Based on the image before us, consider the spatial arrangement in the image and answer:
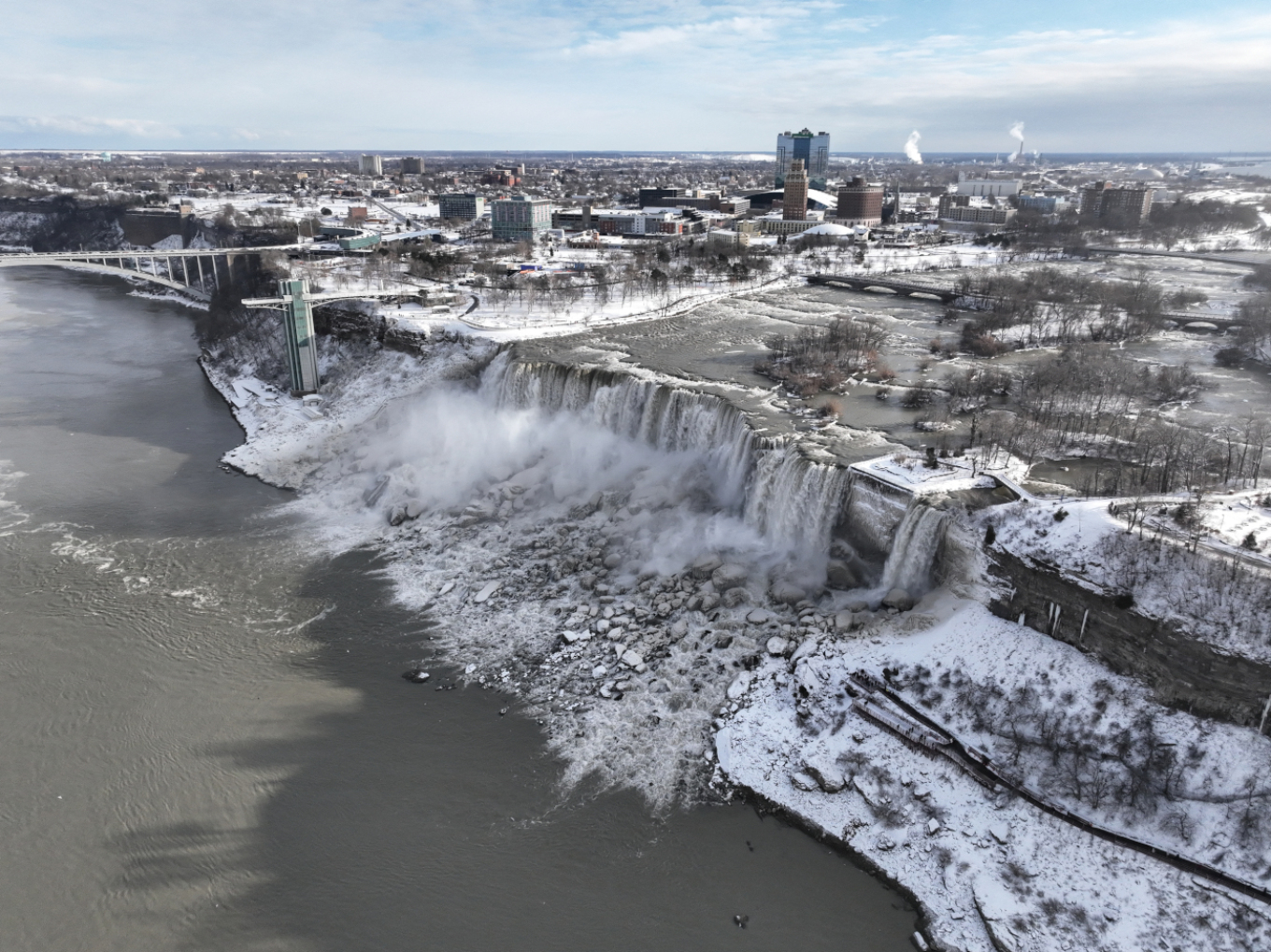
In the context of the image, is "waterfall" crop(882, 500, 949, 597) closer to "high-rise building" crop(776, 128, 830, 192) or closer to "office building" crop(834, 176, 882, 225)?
"office building" crop(834, 176, 882, 225)

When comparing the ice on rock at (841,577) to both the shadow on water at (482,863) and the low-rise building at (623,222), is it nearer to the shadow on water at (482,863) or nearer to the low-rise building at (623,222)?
the shadow on water at (482,863)

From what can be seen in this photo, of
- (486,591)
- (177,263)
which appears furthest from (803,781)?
(177,263)

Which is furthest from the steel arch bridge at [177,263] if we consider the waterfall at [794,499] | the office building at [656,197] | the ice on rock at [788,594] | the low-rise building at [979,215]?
the low-rise building at [979,215]

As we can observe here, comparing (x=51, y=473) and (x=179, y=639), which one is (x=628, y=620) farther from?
(x=51, y=473)

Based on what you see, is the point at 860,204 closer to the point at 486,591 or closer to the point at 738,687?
the point at 486,591

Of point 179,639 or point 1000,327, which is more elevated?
point 1000,327

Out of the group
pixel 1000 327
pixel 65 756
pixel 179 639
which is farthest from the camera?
pixel 1000 327

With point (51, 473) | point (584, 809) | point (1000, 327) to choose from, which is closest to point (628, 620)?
point (584, 809)
